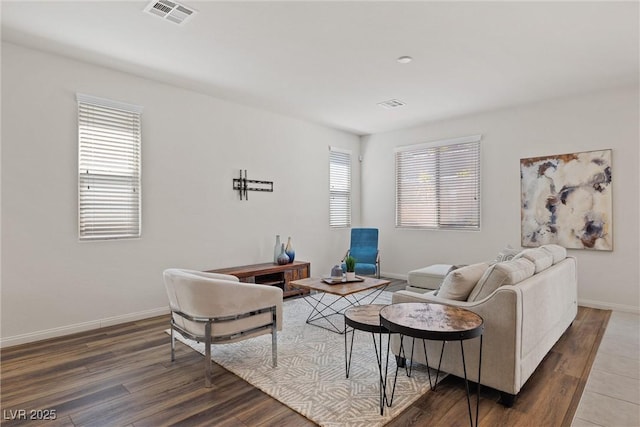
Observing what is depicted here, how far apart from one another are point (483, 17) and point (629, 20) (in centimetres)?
118

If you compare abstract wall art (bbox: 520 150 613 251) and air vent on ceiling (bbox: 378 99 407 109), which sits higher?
air vent on ceiling (bbox: 378 99 407 109)

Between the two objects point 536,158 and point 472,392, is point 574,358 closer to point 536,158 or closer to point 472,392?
point 472,392

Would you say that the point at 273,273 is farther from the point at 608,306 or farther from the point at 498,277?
the point at 608,306

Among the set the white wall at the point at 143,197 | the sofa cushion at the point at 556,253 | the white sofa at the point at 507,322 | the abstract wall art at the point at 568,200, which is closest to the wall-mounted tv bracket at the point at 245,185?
the white wall at the point at 143,197

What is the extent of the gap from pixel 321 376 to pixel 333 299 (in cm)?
229

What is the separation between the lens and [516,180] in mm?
5141

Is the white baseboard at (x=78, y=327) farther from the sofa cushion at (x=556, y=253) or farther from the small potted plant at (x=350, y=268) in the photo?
the sofa cushion at (x=556, y=253)

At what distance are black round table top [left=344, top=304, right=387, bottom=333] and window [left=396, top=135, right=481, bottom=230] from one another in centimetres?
360

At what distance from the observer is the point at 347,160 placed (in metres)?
6.80

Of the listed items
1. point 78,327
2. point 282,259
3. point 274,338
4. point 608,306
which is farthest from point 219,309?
point 608,306

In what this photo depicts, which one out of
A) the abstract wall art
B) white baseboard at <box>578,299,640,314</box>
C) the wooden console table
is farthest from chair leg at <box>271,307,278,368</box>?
white baseboard at <box>578,299,640,314</box>

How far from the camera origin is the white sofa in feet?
7.10

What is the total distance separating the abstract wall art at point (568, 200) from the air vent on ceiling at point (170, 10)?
183 inches

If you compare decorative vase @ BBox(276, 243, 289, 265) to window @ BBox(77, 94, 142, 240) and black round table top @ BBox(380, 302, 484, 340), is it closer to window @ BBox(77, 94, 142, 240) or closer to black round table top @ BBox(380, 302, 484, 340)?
window @ BBox(77, 94, 142, 240)
